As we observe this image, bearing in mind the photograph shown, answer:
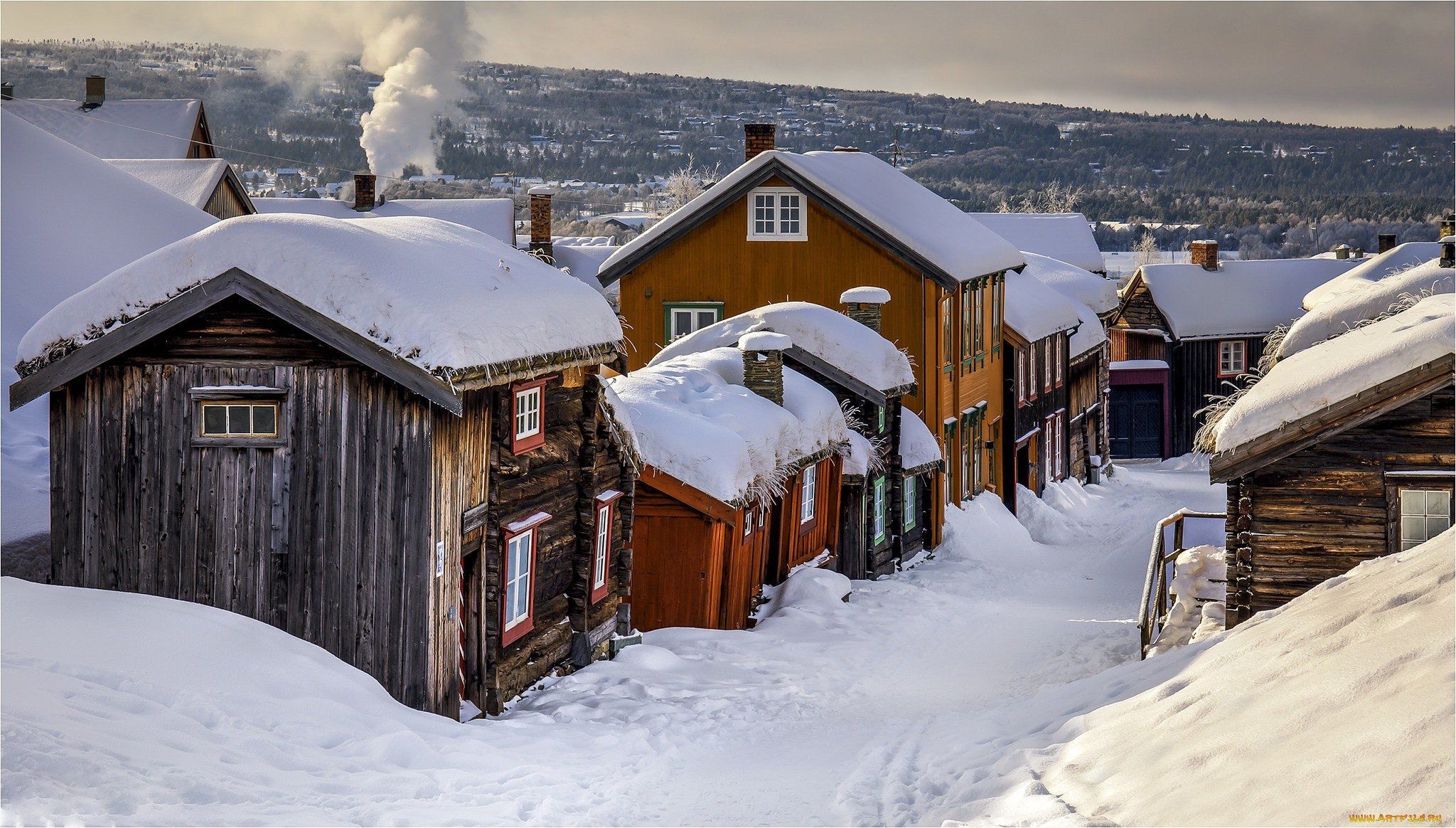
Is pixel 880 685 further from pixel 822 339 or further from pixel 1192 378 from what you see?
pixel 1192 378

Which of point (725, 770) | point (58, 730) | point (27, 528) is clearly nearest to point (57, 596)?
point (58, 730)

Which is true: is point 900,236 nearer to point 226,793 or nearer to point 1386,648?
point 1386,648

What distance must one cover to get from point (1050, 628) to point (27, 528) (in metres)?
14.9

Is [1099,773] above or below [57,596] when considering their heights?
below

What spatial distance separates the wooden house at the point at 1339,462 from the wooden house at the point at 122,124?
42.8 meters

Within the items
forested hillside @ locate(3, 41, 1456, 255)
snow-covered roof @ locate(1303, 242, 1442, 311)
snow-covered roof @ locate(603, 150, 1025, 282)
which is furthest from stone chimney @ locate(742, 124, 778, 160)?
forested hillside @ locate(3, 41, 1456, 255)

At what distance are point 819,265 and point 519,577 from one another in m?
16.5

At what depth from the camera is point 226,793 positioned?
9.45m

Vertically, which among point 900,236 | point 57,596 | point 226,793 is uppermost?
point 900,236

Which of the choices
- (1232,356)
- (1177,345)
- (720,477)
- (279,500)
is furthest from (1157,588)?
(1232,356)

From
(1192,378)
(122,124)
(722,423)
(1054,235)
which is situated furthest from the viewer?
(1054,235)

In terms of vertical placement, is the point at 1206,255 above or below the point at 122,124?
below

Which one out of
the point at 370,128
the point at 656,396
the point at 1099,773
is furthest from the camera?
the point at 370,128

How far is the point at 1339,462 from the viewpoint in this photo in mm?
15438
